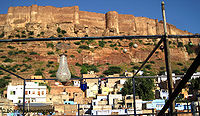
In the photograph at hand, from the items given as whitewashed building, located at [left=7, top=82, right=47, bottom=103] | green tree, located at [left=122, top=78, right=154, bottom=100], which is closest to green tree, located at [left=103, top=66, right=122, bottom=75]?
green tree, located at [left=122, top=78, right=154, bottom=100]

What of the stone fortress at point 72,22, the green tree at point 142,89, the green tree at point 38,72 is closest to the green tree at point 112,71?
the green tree at point 38,72

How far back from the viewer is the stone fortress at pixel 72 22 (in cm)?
4756

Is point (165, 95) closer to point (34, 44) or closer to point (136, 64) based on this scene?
point (136, 64)

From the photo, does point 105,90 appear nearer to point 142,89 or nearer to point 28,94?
point 142,89

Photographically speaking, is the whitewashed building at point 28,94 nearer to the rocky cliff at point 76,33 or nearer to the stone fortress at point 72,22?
the rocky cliff at point 76,33

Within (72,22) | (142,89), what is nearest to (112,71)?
(142,89)

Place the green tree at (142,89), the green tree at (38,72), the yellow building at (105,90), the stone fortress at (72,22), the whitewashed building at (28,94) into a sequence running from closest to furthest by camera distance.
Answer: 1. the whitewashed building at (28,94)
2. the green tree at (142,89)
3. the yellow building at (105,90)
4. the green tree at (38,72)
5. the stone fortress at (72,22)

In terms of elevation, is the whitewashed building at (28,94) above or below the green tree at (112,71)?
below

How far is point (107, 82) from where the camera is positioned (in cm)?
3078

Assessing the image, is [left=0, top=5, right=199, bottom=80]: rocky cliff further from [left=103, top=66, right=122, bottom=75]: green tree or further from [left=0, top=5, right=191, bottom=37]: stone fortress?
[left=103, top=66, right=122, bottom=75]: green tree

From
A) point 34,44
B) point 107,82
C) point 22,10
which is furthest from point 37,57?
point 107,82

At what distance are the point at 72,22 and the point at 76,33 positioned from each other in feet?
8.30

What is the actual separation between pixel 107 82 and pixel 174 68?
1691 centimetres

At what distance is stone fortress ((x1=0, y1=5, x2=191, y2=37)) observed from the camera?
47.6 meters
